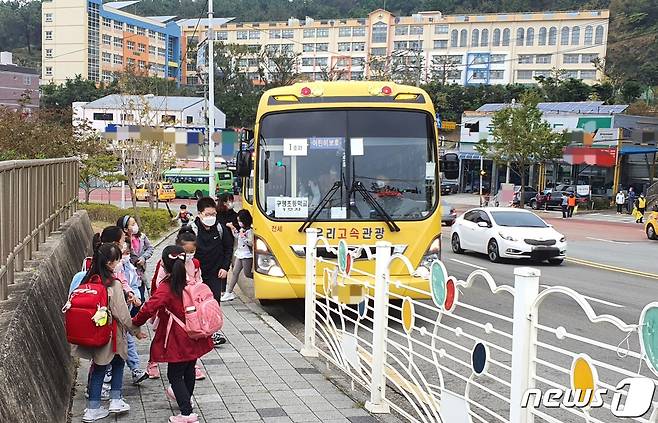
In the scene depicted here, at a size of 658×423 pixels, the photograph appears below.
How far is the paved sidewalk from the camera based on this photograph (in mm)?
5625

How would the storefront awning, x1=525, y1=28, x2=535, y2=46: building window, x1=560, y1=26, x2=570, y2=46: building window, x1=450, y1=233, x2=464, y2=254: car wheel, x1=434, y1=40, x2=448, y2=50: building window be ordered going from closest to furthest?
x1=450, y1=233, x2=464, y2=254: car wheel < the storefront awning < x1=560, y1=26, x2=570, y2=46: building window < x1=525, y1=28, x2=535, y2=46: building window < x1=434, y1=40, x2=448, y2=50: building window

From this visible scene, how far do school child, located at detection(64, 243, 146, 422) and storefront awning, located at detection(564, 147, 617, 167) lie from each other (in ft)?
152

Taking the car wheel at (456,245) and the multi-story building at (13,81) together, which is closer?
the car wheel at (456,245)

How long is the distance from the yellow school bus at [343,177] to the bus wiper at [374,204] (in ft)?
0.04

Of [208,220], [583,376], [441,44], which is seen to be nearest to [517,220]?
[208,220]

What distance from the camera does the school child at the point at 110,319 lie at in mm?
5137

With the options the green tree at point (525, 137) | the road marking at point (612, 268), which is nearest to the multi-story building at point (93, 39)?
the green tree at point (525, 137)

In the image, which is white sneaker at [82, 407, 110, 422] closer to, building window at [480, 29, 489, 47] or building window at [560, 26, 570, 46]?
building window at [560, 26, 570, 46]

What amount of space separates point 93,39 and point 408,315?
9608 cm

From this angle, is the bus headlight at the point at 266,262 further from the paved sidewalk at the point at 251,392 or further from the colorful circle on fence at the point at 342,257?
the colorful circle on fence at the point at 342,257

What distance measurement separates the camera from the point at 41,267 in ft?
21.2

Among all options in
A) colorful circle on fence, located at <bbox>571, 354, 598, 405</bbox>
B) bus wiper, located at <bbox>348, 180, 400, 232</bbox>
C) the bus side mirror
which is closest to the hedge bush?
the bus side mirror

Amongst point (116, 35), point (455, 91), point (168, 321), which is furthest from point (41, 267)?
point (116, 35)

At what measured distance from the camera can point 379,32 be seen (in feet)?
362
